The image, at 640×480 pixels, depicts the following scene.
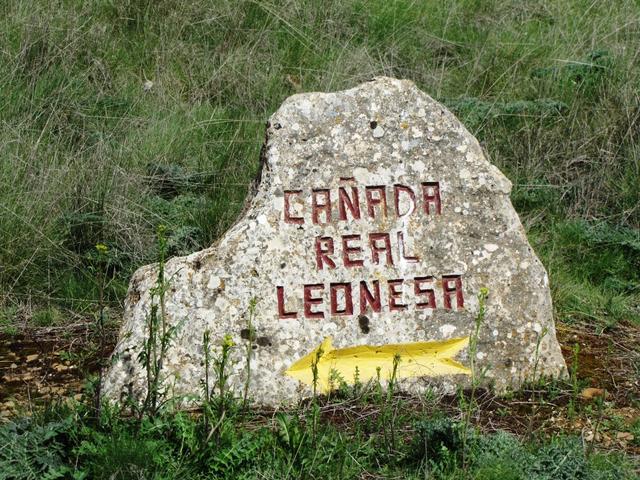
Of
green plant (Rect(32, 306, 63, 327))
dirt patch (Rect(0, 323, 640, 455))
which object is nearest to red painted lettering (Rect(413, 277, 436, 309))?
dirt patch (Rect(0, 323, 640, 455))

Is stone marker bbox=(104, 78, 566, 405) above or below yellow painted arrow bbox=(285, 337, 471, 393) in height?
above

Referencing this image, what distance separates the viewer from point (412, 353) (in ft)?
12.6

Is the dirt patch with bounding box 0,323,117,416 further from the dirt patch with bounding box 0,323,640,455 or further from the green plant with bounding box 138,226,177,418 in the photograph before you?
the green plant with bounding box 138,226,177,418

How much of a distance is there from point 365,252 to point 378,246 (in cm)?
5

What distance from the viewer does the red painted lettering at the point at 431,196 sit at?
3.96 m

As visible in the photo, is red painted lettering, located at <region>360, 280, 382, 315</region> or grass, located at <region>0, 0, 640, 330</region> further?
grass, located at <region>0, 0, 640, 330</region>

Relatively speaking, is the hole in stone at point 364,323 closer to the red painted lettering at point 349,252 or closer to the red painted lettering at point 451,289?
the red painted lettering at point 349,252

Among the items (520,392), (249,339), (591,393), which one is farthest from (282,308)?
(591,393)

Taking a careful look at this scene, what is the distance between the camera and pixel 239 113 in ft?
19.9

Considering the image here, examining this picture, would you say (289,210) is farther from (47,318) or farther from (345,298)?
(47,318)

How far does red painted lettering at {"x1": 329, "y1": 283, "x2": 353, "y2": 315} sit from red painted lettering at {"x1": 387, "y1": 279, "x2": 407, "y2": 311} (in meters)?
0.15

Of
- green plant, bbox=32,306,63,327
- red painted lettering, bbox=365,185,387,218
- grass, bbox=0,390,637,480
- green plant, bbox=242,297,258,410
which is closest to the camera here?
grass, bbox=0,390,637,480

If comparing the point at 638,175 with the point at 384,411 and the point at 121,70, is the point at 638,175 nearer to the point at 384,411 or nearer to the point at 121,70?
the point at 384,411

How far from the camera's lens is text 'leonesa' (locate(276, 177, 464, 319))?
384 centimetres
